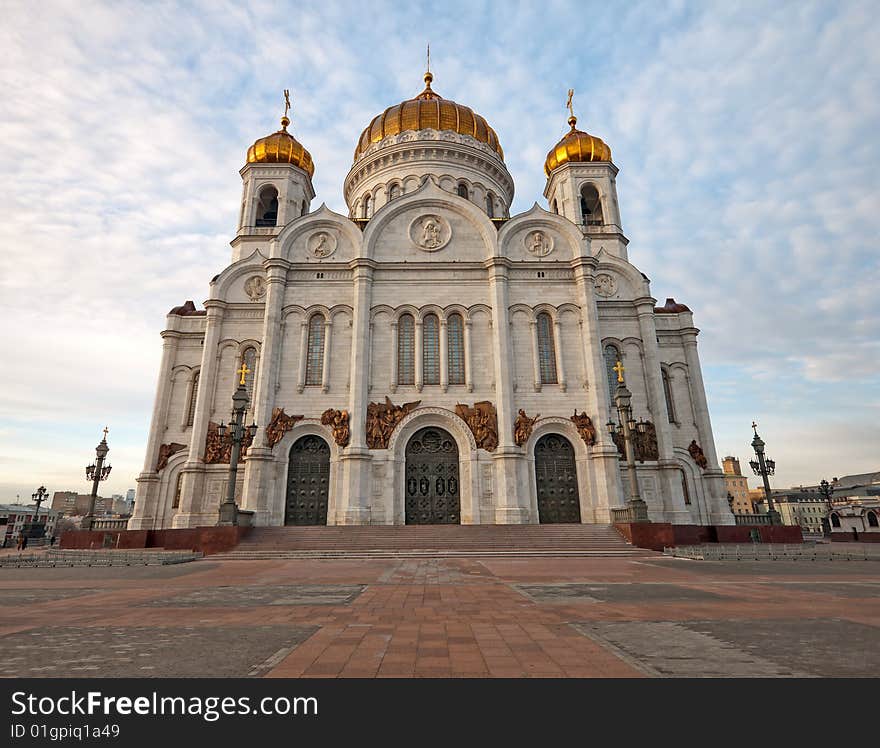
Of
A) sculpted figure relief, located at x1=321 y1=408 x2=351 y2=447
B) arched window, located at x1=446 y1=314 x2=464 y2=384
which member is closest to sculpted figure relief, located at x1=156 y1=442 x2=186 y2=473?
sculpted figure relief, located at x1=321 y1=408 x2=351 y2=447

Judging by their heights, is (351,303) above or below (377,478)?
above

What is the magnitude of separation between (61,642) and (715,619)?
5.88 meters

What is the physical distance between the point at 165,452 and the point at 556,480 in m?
18.1

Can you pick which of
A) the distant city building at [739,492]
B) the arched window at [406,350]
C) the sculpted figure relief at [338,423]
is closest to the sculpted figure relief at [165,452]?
the sculpted figure relief at [338,423]

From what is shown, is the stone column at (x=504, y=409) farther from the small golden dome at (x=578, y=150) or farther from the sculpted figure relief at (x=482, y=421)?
the small golden dome at (x=578, y=150)

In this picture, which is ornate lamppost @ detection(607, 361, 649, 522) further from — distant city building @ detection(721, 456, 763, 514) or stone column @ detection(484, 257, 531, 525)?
distant city building @ detection(721, 456, 763, 514)

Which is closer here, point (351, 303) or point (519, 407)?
point (519, 407)

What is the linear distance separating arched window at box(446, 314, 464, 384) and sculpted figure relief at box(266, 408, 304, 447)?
718 cm

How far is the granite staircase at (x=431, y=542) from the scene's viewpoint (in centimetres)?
1535

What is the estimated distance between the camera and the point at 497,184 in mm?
32594

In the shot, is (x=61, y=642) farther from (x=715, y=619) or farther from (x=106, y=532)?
(x=106, y=532)

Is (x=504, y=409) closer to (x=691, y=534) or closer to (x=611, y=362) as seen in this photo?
(x=611, y=362)

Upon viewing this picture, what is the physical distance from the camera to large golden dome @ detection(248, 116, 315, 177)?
28734mm
